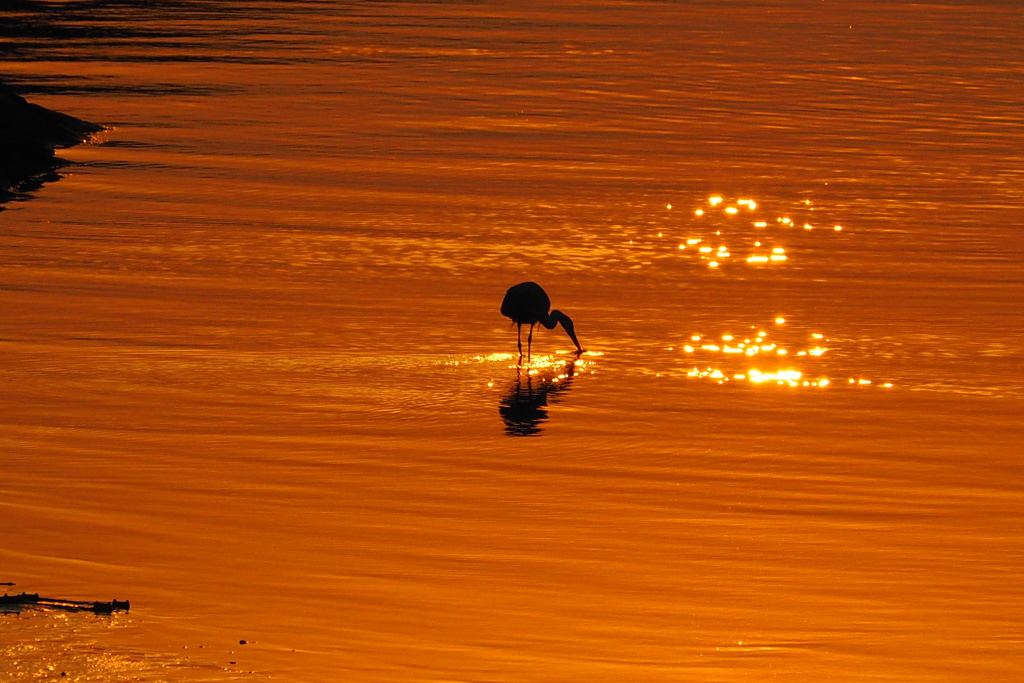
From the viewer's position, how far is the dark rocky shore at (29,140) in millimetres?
20172

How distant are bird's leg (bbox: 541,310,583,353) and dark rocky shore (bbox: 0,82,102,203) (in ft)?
26.6

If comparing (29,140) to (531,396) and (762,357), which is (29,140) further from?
(762,357)

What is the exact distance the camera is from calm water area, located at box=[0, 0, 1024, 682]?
8.15m

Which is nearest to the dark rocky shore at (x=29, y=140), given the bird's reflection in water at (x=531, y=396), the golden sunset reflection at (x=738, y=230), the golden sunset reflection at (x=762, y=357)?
the golden sunset reflection at (x=738, y=230)

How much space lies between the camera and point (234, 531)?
31.1 feet

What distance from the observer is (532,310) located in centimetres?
1346

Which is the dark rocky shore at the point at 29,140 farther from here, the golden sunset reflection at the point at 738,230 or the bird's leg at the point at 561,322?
the bird's leg at the point at 561,322

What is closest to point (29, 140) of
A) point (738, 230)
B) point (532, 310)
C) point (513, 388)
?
point (738, 230)

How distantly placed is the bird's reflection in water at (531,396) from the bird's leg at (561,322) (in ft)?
0.83

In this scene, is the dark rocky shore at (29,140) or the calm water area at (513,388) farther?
the dark rocky shore at (29,140)

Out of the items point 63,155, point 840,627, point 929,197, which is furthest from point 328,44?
point 840,627

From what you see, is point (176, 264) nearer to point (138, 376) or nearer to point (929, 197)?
A: point (138, 376)

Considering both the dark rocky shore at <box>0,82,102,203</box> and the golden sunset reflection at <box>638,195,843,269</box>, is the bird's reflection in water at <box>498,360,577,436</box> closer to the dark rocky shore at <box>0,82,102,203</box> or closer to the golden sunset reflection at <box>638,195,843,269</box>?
the golden sunset reflection at <box>638,195,843,269</box>

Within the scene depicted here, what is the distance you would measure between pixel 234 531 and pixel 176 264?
7.01 metres
